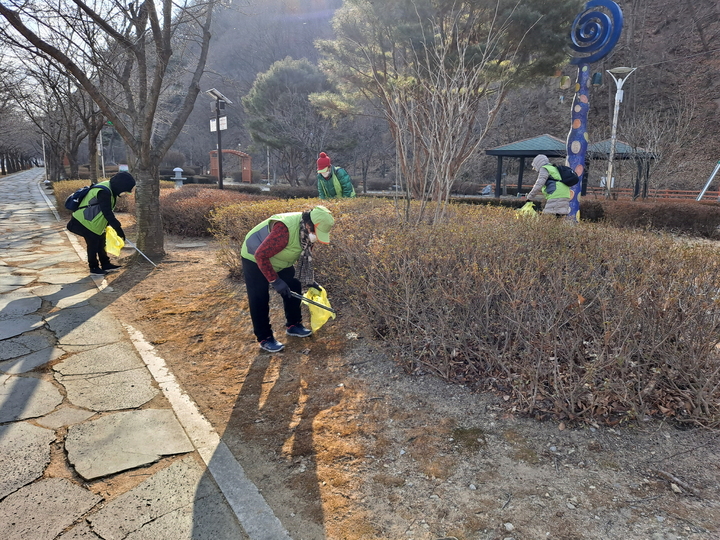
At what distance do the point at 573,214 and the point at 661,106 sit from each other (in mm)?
27320

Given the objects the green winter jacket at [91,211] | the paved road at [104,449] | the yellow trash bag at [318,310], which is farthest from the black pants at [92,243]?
the yellow trash bag at [318,310]

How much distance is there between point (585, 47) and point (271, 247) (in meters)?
9.04

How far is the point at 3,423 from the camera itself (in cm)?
260

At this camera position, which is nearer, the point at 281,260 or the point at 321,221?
the point at 321,221

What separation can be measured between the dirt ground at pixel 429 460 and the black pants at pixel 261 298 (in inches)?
13.1

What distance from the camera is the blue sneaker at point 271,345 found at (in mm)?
3697

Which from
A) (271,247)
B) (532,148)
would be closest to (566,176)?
(271,247)

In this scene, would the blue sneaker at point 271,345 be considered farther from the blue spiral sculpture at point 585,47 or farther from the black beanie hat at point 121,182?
the blue spiral sculpture at point 585,47

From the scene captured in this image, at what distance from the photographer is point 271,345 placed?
3.72m

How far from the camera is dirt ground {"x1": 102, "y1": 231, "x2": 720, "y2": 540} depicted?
1882 millimetres

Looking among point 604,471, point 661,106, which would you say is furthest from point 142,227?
point 661,106

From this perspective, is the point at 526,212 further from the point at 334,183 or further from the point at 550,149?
the point at 550,149

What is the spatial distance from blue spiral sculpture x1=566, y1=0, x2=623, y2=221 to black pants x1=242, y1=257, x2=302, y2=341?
679cm

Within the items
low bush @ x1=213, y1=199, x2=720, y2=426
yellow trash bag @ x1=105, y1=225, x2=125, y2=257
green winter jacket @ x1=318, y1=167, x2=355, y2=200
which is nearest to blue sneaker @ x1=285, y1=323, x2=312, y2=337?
low bush @ x1=213, y1=199, x2=720, y2=426
